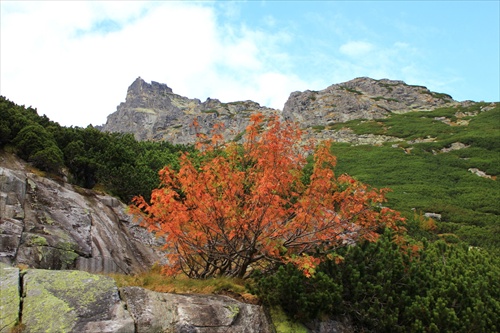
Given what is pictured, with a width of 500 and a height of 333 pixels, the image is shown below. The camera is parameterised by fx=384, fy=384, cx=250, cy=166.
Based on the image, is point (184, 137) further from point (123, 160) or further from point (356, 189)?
point (356, 189)

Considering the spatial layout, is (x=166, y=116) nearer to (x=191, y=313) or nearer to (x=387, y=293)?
(x=387, y=293)

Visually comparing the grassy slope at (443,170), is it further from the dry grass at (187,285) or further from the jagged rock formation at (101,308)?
the jagged rock formation at (101,308)

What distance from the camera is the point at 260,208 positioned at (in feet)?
32.8

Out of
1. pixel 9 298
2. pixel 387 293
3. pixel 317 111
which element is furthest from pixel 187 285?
pixel 317 111

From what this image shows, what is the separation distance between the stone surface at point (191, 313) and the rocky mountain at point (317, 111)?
2881 inches

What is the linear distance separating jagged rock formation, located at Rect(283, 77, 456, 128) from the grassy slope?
66.0 ft

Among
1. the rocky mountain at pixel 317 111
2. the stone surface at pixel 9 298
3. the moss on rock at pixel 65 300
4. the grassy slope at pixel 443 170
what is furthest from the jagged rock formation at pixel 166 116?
the stone surface at pixel 9 298

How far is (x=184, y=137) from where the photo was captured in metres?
124

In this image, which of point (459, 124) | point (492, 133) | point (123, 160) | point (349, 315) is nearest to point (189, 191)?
point (349, 315)

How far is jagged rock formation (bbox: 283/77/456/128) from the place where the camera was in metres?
107

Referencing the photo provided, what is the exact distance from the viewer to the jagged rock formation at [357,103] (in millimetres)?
107000

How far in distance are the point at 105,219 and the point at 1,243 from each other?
5.39 metres

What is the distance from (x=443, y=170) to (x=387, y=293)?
153 feet

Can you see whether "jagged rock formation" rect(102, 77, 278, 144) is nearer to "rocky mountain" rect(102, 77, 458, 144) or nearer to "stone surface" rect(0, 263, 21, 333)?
"rocky mountain" rect(102, 77, 458, 144)
